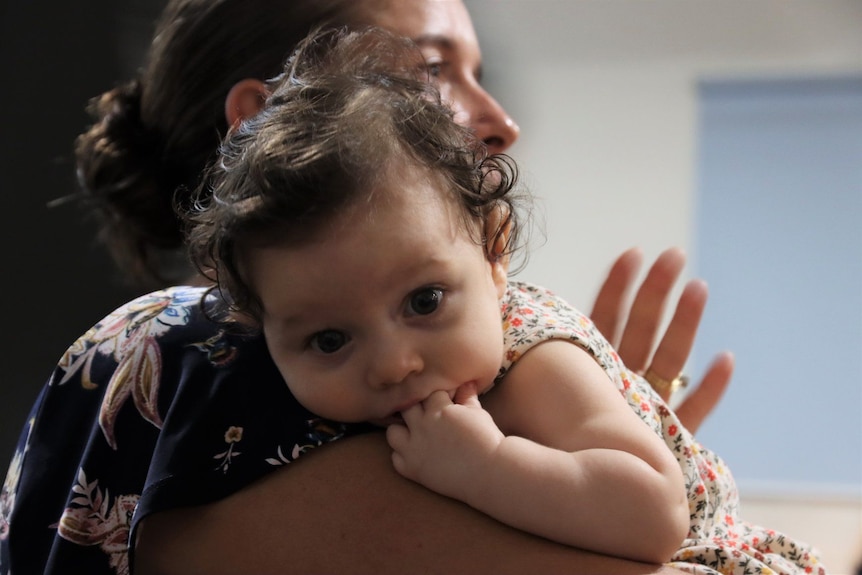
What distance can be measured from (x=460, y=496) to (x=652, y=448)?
0.19 metres

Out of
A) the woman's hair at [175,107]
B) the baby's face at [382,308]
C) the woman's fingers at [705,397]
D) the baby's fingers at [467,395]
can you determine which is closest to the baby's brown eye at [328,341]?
the baby's face at [382,308]

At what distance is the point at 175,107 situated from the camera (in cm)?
141

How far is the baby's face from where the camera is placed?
2.79 ft

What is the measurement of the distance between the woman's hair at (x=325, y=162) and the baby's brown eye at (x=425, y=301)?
3.4 inches

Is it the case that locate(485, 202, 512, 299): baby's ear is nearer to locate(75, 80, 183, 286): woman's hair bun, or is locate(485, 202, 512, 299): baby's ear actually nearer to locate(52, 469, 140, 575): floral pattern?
locate(52, 469, 140, 575): floral pattern

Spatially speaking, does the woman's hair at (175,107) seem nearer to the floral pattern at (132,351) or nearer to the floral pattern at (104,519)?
the floral pattern at (132,351)

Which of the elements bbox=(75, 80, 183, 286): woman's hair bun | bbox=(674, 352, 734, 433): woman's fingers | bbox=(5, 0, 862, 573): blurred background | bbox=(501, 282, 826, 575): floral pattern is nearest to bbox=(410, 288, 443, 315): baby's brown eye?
bbox=(501, 282, 826, 575): floral pattern

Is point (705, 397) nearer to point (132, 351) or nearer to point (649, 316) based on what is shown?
point (649, 316)

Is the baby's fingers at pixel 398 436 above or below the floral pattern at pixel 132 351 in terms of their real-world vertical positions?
below

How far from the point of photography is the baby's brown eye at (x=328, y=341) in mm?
894

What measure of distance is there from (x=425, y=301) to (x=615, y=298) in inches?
30.9

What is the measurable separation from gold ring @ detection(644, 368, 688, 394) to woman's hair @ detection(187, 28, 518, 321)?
0.58 m

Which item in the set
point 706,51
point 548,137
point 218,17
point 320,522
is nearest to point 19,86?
point 218,17

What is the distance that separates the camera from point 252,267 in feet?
2.94
